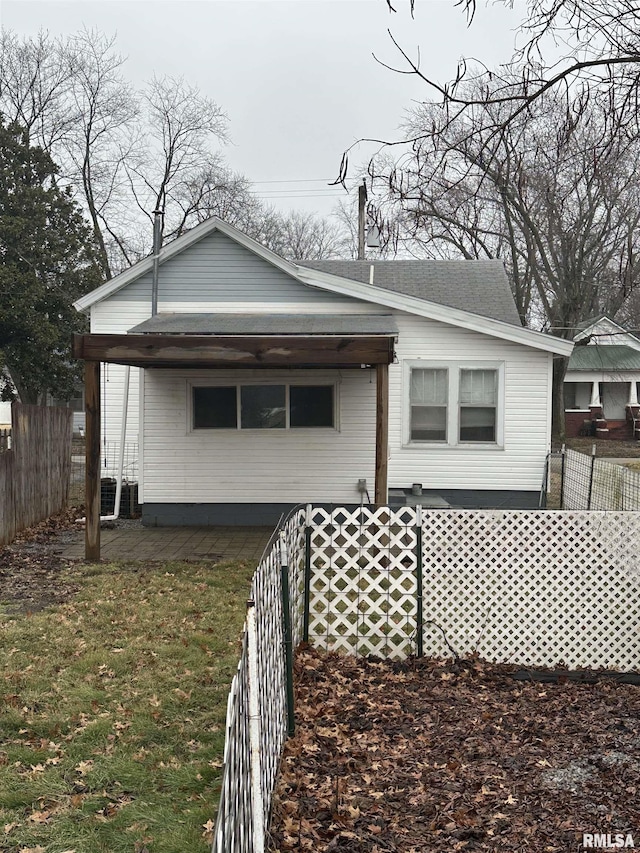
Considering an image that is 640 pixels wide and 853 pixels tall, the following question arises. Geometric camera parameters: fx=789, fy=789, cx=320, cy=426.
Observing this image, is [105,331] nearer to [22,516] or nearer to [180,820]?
[22,516]

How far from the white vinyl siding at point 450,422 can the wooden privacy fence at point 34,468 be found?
5.63m

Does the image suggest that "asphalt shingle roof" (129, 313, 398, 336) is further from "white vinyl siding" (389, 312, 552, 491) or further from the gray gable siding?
"white vinyl siding" (389, 312, 552, 491)

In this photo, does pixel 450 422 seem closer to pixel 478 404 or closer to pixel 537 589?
pixel 478 404

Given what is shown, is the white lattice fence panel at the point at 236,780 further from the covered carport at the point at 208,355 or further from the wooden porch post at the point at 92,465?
the wooden porch post at the point at 92,465

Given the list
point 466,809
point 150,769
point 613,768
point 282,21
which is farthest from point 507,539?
point 282,21

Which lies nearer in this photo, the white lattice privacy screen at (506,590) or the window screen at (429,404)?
the white lattice privacy screen at (506,590)

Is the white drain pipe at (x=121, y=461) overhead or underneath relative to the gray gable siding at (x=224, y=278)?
underneath

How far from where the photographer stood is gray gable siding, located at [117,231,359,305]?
522 inches

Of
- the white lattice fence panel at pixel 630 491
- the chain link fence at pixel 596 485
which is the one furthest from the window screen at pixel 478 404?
the white lattice fence panel at pixel 630 491

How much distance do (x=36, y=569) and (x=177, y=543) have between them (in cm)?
235

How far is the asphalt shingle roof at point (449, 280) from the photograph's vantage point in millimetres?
15477

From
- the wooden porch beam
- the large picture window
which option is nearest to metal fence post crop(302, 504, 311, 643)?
the wooden porch beam

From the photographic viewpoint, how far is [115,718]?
5.09m

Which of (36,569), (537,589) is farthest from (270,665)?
(36,569)
